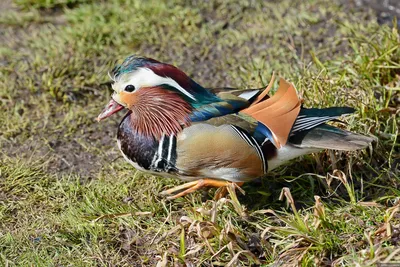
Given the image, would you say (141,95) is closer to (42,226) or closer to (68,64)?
(42,226)

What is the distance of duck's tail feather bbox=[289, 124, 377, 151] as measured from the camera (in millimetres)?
3047

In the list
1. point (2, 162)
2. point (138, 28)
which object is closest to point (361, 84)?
point (138, 28)

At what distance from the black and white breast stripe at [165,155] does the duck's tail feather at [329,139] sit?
0.53 metres

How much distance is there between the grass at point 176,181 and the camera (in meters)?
2.97

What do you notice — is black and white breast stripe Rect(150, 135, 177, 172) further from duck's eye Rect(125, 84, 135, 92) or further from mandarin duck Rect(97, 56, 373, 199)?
duck's eye Rect(125, 84, 135, 92)

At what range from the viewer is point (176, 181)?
3486 millimetres

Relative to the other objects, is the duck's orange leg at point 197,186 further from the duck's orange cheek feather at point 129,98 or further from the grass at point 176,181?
the duck's orange cheek feather at point 129,98

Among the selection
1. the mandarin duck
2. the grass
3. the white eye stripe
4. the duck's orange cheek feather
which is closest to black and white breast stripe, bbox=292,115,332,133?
the mandarin duck

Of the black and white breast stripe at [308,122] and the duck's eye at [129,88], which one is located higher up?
the duck's eye at [129,88]

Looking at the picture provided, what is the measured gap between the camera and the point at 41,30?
4.83 metres

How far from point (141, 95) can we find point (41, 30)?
1.99 metres

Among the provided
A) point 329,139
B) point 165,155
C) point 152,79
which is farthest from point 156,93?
point 329,139

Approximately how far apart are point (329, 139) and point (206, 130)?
0.55 m

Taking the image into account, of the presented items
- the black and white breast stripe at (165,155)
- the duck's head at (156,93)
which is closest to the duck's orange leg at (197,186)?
the black and white breast stripe at (165,155)
